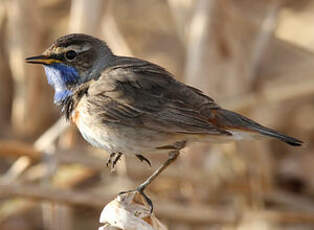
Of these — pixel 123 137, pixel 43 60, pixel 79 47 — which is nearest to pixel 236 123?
pixel 123 137

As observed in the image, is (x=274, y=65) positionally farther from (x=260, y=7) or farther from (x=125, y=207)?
(x=125, y=207)

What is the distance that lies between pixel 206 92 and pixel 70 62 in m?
1.89

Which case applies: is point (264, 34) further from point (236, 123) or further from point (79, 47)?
point (79, 47)

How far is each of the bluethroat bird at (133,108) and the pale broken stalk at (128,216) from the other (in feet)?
1.02

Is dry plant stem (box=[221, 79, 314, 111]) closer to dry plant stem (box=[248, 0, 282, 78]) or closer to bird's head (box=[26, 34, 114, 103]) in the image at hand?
dry plant stem (box=[248, 0, 282, 78])

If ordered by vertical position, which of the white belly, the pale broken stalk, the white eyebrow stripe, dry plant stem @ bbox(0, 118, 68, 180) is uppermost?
the white eyebrow stripe

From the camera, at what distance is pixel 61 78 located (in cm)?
401

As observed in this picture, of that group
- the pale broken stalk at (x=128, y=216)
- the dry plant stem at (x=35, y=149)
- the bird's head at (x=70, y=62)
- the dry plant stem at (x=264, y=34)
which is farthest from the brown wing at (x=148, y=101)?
the dry plant stem at (x=264, y=34)

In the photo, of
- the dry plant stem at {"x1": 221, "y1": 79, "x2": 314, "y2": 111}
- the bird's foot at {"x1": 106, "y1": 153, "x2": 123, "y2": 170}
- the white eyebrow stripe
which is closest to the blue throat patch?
the white eyebrow stripe

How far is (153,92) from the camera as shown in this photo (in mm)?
3906

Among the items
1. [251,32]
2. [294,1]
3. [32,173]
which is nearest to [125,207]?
[32,173]

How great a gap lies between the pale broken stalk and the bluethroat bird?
12.3 inches

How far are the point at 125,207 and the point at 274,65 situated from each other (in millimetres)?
4137

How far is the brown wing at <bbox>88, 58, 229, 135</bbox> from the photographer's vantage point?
3.84 m
